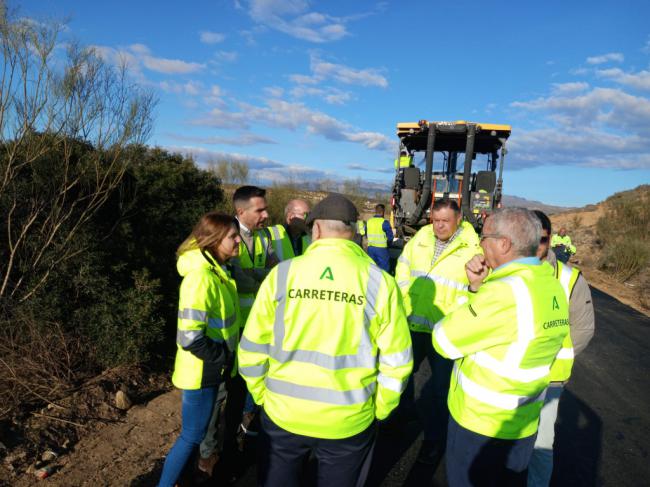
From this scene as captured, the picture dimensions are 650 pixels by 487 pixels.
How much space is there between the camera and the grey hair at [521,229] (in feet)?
6.29

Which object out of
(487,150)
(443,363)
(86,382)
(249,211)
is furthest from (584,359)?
(487,150)

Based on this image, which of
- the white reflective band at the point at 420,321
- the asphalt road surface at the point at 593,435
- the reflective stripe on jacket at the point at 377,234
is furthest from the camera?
the reflective stripe on jacket at the point at 377,234

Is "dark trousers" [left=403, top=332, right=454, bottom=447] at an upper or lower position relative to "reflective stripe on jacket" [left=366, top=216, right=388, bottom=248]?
lower

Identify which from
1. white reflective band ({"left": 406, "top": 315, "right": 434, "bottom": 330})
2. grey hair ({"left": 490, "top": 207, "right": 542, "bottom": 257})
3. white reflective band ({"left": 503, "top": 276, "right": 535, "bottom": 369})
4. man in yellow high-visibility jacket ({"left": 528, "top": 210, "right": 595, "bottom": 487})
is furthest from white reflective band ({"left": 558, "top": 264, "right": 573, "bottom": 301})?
white reflective band ({"left": 406, "top": 315, "right": 434, "bottom": 330})

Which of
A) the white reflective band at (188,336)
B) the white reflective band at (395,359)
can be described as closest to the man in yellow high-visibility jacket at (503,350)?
the white reflective band at (395,359)

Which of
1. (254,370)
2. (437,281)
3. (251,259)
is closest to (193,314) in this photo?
(254,370)

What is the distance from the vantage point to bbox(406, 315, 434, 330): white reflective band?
3266 millimetres

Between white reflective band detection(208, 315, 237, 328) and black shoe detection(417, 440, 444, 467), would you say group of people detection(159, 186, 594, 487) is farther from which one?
black shoe detection(417, 440, 444, 467)

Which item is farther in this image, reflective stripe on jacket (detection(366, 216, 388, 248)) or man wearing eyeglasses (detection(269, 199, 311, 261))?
reflective stripe on jacket (detection(366, 216, 388, 248))

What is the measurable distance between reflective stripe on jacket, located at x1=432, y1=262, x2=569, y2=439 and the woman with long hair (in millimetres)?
1297

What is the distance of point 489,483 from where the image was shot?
6.54ft

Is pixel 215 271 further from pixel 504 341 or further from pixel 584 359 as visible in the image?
pixel 584 359

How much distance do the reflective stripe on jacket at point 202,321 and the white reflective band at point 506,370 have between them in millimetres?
1466

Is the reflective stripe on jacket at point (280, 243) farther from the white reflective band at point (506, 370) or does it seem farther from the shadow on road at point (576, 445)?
the shadow on road at point (576, 445)
